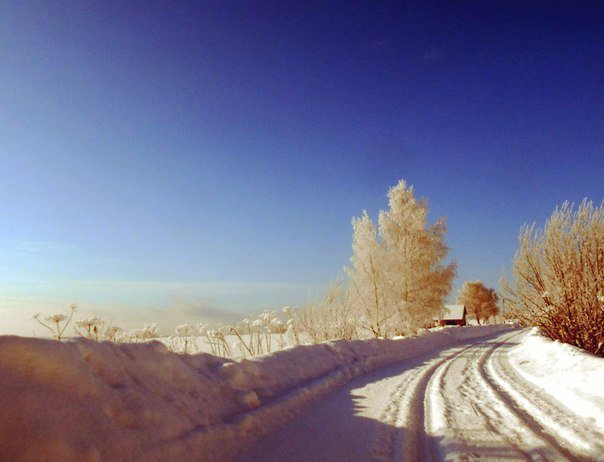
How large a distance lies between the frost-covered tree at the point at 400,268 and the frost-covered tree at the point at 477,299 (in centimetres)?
4902

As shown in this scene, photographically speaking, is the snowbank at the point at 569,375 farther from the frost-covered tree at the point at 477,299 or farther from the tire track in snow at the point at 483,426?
the frost-covered tree at the point at 477,299

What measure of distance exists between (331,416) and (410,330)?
1688 centimetres

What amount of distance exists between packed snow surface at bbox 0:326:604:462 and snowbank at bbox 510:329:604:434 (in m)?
0.04

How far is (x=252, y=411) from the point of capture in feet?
14.8

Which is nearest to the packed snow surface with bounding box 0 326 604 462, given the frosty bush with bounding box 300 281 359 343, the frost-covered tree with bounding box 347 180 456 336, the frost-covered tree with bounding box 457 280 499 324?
the frosty bush with bounding box 300 281 359 343

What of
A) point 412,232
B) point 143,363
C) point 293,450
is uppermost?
point 412,232

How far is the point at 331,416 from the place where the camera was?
16.5 ft

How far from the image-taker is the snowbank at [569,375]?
16.8ft

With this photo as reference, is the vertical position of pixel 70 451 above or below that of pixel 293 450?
above

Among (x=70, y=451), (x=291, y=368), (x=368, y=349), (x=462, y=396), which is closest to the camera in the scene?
(x=70, y=451)

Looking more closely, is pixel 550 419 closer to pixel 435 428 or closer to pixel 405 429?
pixel 435 428

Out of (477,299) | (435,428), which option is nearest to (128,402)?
(435,428)

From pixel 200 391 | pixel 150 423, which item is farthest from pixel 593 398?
pixel 150 423

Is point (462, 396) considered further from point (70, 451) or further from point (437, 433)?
point (70, 451)
